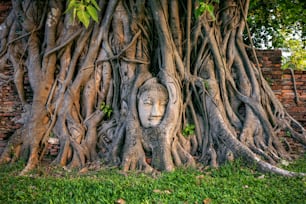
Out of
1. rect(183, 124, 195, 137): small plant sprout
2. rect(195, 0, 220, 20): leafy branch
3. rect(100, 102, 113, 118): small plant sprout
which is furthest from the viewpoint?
rect(100, 102, 113, 118): small plant sprout

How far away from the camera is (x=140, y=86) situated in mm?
4336

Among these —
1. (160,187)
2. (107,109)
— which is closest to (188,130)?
(107,109)

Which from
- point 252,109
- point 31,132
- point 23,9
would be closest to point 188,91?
point 252,109

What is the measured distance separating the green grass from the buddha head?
2.54 ft

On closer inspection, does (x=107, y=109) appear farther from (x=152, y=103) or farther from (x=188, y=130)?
(x=188, y=130)

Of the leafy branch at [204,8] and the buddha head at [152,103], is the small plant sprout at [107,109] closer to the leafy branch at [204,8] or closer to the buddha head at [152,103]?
the buddha head at [152,103]

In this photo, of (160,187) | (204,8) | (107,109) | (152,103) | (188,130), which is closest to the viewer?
(204,8)

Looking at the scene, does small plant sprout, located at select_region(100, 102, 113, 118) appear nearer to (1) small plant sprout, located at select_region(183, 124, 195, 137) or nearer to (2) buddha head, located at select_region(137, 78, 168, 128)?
(2) buddha head, located at select_region(137, 78, 168, 128)

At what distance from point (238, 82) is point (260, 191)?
7.22ft

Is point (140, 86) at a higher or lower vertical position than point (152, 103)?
higher

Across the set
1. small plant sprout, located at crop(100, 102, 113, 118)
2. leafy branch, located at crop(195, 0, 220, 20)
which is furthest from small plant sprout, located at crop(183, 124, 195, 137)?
leafy branch, located at crop(195, 0, 220, 20)

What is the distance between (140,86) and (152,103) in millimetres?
332

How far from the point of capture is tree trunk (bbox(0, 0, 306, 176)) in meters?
4.11

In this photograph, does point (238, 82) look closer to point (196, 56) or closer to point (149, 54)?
point (196, 56)
